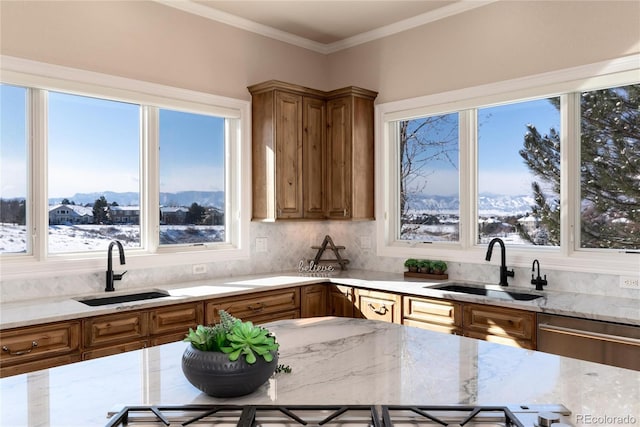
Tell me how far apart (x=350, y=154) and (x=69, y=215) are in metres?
2.31

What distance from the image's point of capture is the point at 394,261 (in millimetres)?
4469

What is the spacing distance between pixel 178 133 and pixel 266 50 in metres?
1.17

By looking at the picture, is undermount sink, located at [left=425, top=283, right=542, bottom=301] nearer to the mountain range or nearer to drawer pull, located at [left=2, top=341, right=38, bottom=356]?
the mountain range

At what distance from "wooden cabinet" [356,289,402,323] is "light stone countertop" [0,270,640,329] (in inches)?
2.3

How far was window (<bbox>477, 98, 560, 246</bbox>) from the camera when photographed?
359 centimetres

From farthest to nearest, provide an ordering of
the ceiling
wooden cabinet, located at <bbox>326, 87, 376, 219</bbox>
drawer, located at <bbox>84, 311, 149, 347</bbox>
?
wooden cabinet, located at <bbox>326, 87, 376, 219</bbox> → the ceiling → drawer, located at <bbox>84, 311, 149, 347</bbox>

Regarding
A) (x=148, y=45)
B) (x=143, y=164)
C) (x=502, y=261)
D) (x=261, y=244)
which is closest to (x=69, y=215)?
(x=143, y=164)

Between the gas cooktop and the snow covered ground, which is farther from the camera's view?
the snow covered ground

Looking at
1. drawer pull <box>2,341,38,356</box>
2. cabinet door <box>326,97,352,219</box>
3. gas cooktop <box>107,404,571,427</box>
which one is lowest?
drawer pull <box>2,341,38,356</box>

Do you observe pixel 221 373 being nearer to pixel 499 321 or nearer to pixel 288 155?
pixel 499 321

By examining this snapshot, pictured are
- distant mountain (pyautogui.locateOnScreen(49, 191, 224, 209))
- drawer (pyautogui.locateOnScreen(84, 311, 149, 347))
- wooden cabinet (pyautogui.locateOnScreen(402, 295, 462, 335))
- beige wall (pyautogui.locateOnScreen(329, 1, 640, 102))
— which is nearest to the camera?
drawer (pyautogui.locateOnScreen(84, 311, 149, 347))

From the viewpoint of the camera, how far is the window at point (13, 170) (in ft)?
10.3

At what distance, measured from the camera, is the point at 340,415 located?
1.30 m

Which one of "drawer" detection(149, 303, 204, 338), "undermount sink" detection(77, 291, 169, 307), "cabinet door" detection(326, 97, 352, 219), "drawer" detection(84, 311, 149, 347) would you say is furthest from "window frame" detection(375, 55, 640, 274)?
"drawer" detection(84, 311, 149, 347)
